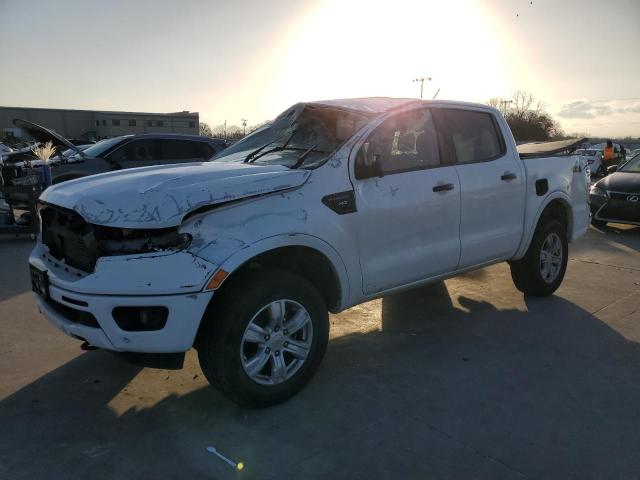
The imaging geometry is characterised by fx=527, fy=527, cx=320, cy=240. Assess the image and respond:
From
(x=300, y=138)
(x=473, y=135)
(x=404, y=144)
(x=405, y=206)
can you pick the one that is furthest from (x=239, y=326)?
(x=473, y=135)

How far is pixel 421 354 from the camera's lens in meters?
4.07

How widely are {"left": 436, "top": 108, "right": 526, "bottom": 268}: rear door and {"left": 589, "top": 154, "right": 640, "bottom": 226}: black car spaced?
18.4ft

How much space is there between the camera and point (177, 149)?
34.8 ft

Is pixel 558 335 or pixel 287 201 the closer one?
pixel 287 201

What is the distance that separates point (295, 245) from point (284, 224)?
0.16 m

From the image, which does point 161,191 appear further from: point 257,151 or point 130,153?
point 130,153

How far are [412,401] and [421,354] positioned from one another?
786mm

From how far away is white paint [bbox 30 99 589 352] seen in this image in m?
2.78

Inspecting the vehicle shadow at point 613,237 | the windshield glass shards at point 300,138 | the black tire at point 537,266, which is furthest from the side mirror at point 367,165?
the vehicle shadow at point 613,237

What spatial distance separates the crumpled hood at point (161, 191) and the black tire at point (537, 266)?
2.93 m

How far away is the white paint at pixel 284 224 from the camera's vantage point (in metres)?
2.78

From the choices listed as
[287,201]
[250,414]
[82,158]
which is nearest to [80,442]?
[250,414]

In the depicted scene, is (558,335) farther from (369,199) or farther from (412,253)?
(369,199)

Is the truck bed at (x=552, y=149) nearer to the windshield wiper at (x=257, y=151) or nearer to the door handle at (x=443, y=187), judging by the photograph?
the door handle at (x=443, y=187)
